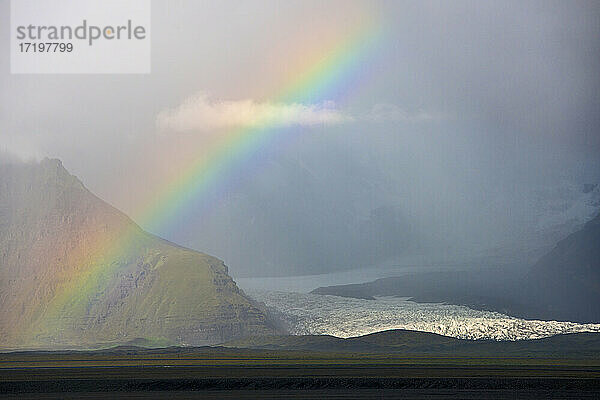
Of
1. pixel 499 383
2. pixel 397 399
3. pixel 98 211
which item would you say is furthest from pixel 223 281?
pixel 397 399

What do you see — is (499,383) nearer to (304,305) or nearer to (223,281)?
(304,305)

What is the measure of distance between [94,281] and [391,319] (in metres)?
19.1

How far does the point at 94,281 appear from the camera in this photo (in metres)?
55.8

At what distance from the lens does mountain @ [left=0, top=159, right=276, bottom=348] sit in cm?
5109

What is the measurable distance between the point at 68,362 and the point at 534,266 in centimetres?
2471

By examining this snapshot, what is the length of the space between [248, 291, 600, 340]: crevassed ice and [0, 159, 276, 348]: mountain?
8.76ft

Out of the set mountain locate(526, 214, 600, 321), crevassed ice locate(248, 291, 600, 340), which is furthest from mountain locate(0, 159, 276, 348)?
mountain locate(526, 214, 600, 321)

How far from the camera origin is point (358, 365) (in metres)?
37.8

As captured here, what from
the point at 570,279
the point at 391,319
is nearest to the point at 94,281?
the point at 391,319

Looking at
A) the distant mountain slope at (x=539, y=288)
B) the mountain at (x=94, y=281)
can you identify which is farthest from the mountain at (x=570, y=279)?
the mountain at (x=94, y=281)

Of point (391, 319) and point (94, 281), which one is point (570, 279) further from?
point (94, 281)

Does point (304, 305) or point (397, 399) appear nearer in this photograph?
point (397, 399)

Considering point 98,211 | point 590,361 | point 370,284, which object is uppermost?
point 98,211

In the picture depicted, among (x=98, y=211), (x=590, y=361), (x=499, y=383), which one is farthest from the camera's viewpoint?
(x=98, y=211)
